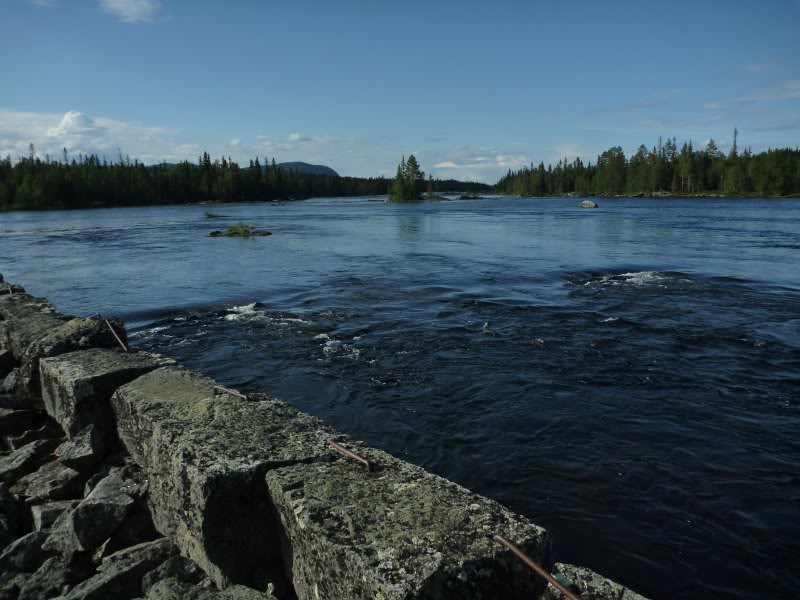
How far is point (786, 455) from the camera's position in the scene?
26.1 feet

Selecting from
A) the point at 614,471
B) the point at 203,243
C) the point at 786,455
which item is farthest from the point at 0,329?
the point at 203,243

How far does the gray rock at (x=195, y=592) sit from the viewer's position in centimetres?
376

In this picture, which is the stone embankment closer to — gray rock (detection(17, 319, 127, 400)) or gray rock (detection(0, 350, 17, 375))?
gray rock (detection(17, 319, 127, 400))

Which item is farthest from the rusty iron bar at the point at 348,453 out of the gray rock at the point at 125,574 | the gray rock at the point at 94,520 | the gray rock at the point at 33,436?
the gray rock at the point at 33,436

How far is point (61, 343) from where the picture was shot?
7.55 meters

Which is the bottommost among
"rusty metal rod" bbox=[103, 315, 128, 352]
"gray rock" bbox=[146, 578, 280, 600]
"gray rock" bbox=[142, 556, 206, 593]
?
"gray rock" bbox=[142, 556, 206, 593]

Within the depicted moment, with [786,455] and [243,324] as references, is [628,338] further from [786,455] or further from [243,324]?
[243,324]

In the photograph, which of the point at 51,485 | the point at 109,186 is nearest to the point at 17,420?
the point at 51,485

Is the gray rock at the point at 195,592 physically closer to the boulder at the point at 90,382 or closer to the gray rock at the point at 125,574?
the gray rock at the point at 125,574

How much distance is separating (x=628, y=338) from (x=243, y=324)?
35.1ft

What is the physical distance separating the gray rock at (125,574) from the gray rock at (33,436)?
330 cm

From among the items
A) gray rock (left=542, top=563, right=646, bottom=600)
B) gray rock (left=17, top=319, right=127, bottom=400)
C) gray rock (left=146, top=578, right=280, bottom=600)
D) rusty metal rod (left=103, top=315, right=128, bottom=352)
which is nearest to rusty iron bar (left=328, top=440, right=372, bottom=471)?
gray rock (left=146, top=578, right=280, bottom=600)

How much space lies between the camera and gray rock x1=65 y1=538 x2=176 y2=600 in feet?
14.0

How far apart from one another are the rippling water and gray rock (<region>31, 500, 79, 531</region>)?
429 cm
